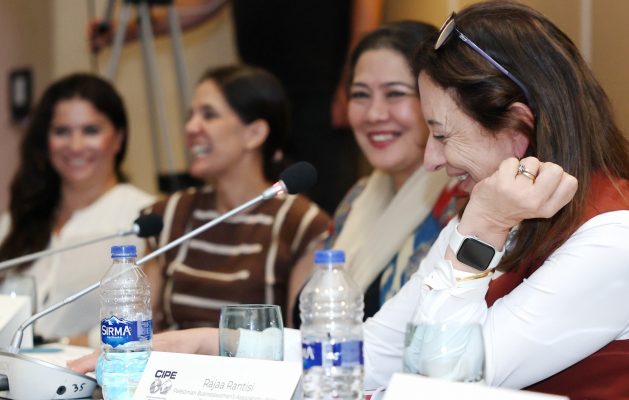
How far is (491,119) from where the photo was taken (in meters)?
1.45

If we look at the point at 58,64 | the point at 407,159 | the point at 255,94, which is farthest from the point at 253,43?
the point at 58,64

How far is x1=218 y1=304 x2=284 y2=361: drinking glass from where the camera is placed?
1282 millimetres

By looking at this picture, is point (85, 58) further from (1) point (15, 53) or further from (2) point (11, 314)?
(2) point (11, 314)

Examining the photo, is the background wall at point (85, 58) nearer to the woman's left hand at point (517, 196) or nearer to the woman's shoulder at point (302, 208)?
the woman's shoulder at point (302, 208)

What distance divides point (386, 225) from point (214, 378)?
111 centimetres

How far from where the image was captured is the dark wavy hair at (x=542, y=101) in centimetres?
138

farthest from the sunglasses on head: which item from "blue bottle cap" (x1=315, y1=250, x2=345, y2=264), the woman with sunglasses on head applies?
"blue bottle cap" (x1=315, y1=250, x2=345, y2=264)

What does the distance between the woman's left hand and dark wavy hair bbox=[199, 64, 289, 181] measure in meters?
1.65

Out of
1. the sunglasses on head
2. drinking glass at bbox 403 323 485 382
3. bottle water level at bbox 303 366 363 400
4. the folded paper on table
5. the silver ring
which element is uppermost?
the sunglasses on head

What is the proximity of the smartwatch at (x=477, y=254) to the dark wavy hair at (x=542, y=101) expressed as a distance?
0.14 meters

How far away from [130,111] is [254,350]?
130 inches

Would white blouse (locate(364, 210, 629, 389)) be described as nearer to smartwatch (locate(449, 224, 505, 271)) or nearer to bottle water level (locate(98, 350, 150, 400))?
smartwatch (locate(449, 224, 505, 271))

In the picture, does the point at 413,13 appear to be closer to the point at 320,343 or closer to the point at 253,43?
the point at 253,43

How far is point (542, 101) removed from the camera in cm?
139
